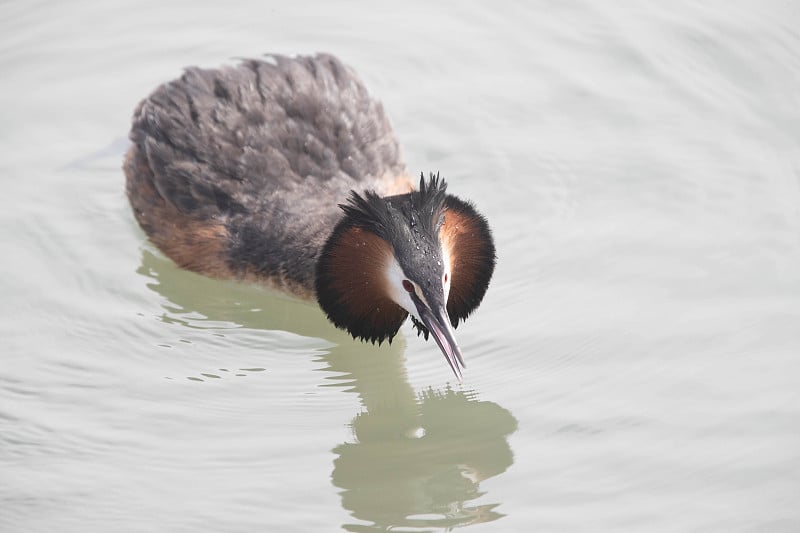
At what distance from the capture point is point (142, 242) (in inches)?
388

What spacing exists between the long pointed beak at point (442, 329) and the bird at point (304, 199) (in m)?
0.02

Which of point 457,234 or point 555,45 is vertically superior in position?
point 555,45

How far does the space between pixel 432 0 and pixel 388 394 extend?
15.5ft

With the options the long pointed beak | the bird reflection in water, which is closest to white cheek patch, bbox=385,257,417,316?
the long pointed beak

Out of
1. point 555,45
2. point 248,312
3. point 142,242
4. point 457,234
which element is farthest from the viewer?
point 555,45

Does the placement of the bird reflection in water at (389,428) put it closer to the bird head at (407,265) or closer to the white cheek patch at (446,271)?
the bird head at (407,265)

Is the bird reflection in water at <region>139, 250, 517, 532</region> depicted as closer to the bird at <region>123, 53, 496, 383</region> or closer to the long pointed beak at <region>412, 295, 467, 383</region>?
the bird at <region>123, 53, 496, 383</region>

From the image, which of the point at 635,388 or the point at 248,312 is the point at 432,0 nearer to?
the point at 248,312

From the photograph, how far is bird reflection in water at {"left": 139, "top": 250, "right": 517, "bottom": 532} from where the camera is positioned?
25.1ft

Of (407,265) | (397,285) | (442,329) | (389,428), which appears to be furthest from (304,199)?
(442,329)

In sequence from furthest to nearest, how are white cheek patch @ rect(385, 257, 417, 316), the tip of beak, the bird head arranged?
1. white cheek patch @ rect(385, 257, 417, 316)
2. the bird head
3. the tip of beak

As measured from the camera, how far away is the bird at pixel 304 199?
26.5 feet

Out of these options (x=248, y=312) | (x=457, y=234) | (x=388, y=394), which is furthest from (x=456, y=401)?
(x=248, y=312)

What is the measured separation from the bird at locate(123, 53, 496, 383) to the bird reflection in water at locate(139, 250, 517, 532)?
0.70 feet
